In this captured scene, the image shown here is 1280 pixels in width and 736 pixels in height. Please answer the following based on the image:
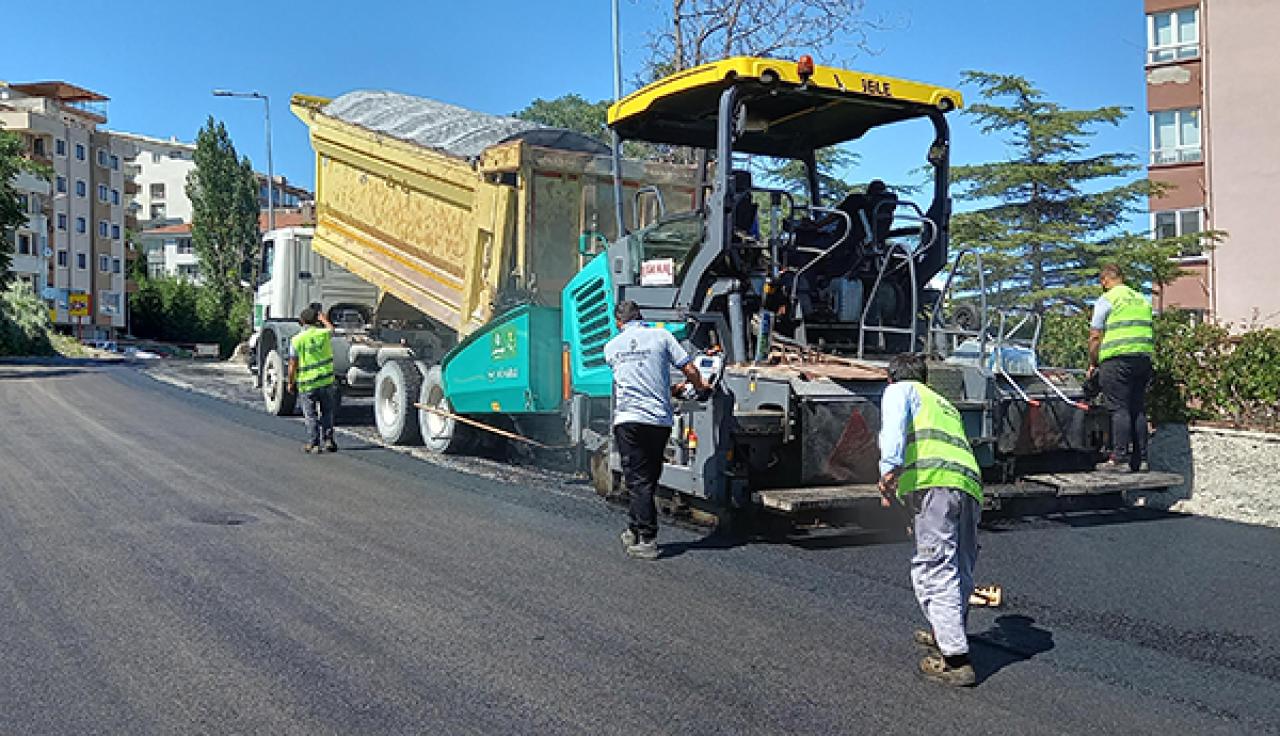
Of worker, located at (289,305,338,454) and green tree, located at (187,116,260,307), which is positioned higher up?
green tree, located at (187,116,260,307)

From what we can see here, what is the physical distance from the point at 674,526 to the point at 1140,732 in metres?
3.76

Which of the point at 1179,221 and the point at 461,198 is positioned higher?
the point at 1179,221

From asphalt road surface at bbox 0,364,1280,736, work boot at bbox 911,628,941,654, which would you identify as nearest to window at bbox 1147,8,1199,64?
asphalt road surface at bbox 0,364,1280,736

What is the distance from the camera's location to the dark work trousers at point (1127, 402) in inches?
299

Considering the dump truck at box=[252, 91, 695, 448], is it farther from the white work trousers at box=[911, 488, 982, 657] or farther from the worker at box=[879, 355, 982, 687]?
the white work trousers at box=[911, 488, 982, 657]

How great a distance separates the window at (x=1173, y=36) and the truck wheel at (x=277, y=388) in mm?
19559

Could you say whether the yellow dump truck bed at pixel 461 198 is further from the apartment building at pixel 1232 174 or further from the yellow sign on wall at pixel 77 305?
the yellow sign on wall at pixel 77 305

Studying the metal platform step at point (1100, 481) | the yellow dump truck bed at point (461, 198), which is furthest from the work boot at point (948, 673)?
the yellow dump truck bed at point (461, 198)

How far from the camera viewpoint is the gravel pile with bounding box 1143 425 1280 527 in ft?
25.4

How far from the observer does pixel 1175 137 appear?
24062 mm

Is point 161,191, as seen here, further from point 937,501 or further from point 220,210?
point 937,501

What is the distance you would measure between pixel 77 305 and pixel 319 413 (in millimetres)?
54190

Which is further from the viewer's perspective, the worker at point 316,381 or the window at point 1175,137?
the window at point 1175,137

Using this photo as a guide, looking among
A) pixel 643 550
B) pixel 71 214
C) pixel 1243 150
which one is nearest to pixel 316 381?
pixel 643 550
